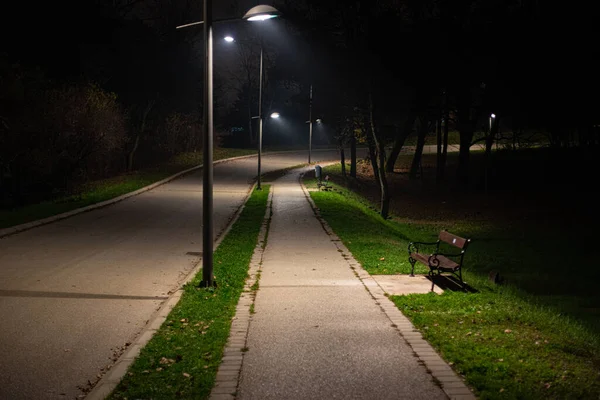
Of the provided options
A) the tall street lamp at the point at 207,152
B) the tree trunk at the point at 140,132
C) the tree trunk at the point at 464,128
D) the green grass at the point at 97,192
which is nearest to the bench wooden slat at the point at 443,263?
the tall street lamp at the point at 207,152

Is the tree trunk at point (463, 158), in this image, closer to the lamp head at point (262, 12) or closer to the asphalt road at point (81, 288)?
the asphalt road at point (81, 288)

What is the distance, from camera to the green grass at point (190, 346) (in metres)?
5.79

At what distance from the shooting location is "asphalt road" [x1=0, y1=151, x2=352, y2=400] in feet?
21.8

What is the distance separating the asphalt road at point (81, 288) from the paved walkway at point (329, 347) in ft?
5.04

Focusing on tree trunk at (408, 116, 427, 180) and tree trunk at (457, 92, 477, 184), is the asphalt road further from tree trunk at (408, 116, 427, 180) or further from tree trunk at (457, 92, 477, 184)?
tree trunk at (408, 116, 427, 180)

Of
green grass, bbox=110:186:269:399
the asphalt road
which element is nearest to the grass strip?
green grass, bbox=110:186:269:399

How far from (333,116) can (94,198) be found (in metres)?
16.7

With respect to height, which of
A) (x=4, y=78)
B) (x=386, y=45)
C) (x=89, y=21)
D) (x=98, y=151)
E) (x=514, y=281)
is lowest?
(x=514, y=281)

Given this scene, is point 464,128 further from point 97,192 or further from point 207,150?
point 207,150

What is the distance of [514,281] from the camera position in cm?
1478

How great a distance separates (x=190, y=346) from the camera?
7.17 metres

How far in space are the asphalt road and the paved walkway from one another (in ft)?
5.04

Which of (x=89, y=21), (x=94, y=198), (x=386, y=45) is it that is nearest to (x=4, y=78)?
(x=94, y=198)

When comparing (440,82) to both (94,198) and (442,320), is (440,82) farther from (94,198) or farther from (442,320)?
(442,320)
